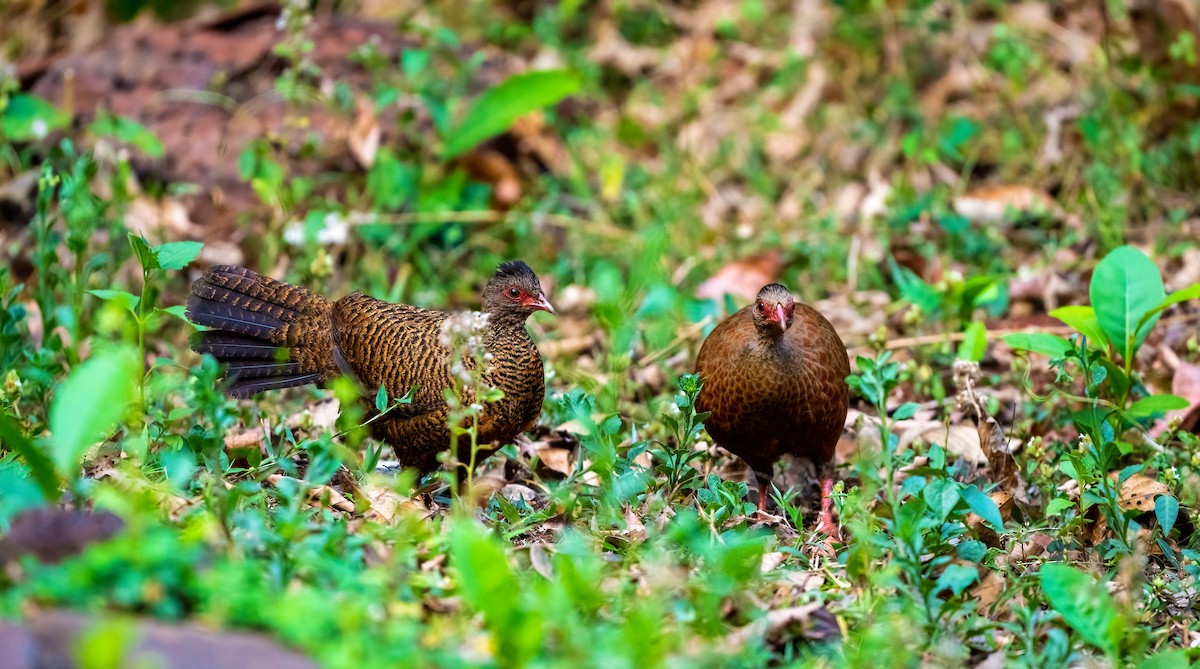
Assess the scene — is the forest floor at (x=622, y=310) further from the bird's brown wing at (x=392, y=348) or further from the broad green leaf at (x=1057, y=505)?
the bird's brown wing at (x=392, y=348)

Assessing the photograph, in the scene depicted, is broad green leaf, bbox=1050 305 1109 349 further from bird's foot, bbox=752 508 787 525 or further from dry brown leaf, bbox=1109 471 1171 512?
bird's foot, bbox=752 508 787 525

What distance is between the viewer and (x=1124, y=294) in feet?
14.8

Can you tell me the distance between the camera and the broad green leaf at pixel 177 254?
3.95m

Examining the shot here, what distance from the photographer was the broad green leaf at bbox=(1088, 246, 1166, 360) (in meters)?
4.48

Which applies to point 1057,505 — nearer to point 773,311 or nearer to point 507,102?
point 773,311

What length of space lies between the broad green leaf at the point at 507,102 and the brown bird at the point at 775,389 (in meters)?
2.87

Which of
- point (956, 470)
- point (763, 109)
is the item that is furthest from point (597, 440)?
point (763, 109)

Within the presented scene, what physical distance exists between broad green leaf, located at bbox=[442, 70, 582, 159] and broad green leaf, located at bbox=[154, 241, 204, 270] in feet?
10.4

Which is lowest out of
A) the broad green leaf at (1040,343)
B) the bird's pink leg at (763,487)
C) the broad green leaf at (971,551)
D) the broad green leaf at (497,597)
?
the bird's pink leg at (763,487)

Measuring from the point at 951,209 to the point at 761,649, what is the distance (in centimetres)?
437

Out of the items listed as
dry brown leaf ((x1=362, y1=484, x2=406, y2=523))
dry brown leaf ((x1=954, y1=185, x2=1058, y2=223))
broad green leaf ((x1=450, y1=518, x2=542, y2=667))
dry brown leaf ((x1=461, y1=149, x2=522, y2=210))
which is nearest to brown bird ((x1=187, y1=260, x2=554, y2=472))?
dry brown leaf ((x1=362, y1=484, x2=406, y2=523))

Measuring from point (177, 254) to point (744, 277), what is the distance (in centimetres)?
328

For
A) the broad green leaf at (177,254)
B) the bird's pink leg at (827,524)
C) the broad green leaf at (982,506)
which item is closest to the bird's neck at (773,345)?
the bird's pink leg at (827,524)

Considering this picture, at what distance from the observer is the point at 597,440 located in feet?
12.5
